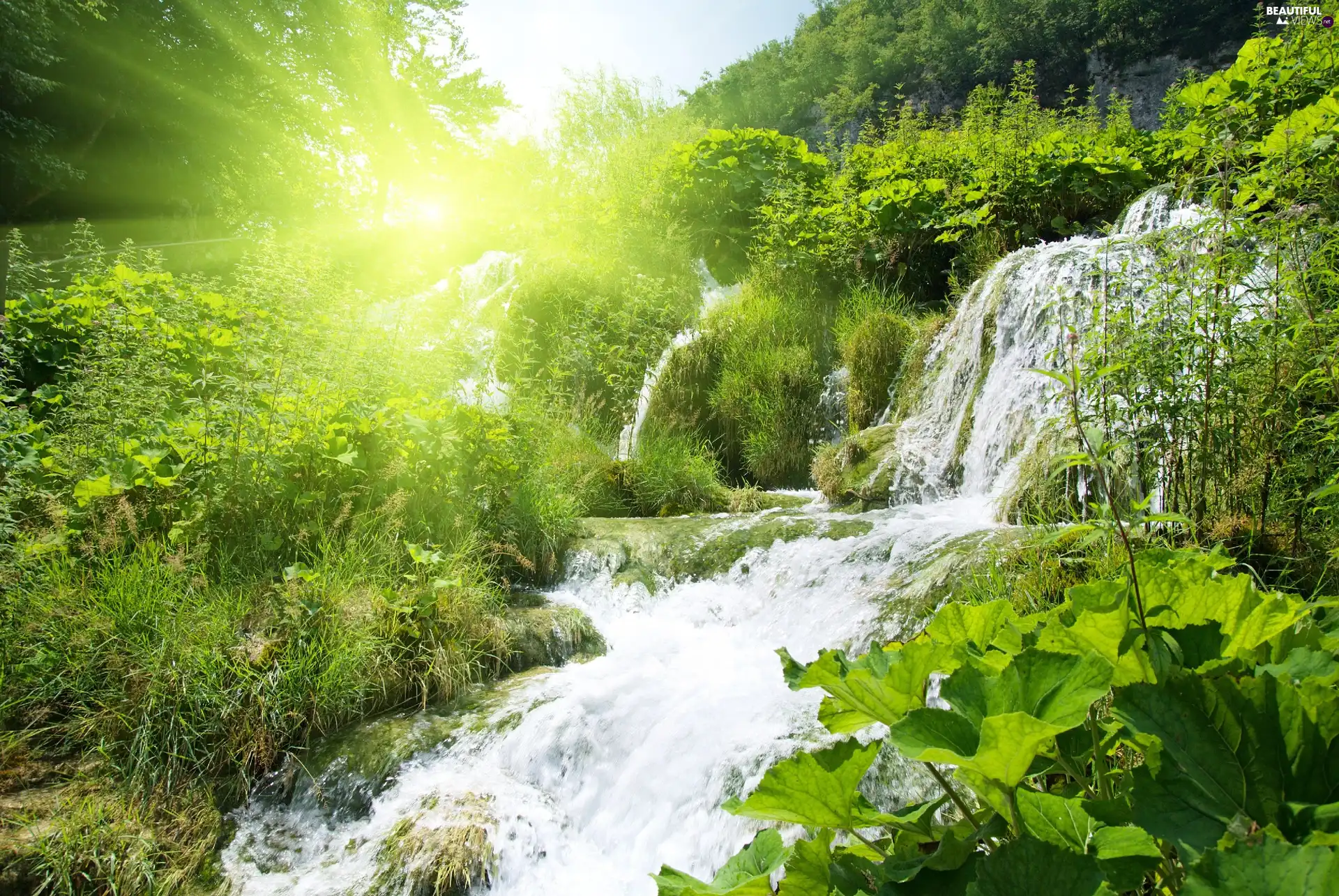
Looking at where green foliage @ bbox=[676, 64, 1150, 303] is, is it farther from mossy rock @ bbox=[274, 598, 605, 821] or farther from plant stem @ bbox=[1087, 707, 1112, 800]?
plant stem @ bbox=[1087, 707, 1112, 800]

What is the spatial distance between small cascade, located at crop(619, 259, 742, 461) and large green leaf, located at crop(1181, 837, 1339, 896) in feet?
22.6

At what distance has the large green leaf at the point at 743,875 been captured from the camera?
0.60 metres

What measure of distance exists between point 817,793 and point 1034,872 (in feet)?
0.69

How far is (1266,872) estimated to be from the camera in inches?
14.4

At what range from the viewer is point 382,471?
3885 millimetres

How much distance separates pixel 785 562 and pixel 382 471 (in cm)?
248

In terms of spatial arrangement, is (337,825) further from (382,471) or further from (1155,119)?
(1155,119)

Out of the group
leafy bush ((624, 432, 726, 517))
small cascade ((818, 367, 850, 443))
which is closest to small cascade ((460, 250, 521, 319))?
leafy bush ((624, 432, 726, 517))

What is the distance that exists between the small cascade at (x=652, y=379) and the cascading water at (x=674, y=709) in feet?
8.84

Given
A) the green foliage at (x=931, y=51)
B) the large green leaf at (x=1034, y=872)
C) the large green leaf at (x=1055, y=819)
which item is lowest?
the large green leaf at (x=1055, y=819)

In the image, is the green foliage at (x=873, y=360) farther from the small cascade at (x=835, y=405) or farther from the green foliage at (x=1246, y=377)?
the green foliage at (x=1246, y=377)

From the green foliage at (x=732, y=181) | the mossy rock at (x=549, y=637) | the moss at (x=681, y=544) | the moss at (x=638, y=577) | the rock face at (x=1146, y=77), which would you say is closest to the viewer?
the mossy rock at (x=549, y=637)

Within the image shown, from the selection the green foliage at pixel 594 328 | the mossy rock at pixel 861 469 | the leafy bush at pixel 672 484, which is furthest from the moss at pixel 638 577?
the green foliage at pixel 594 328

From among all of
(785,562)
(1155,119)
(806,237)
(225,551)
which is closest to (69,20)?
(806,237)
